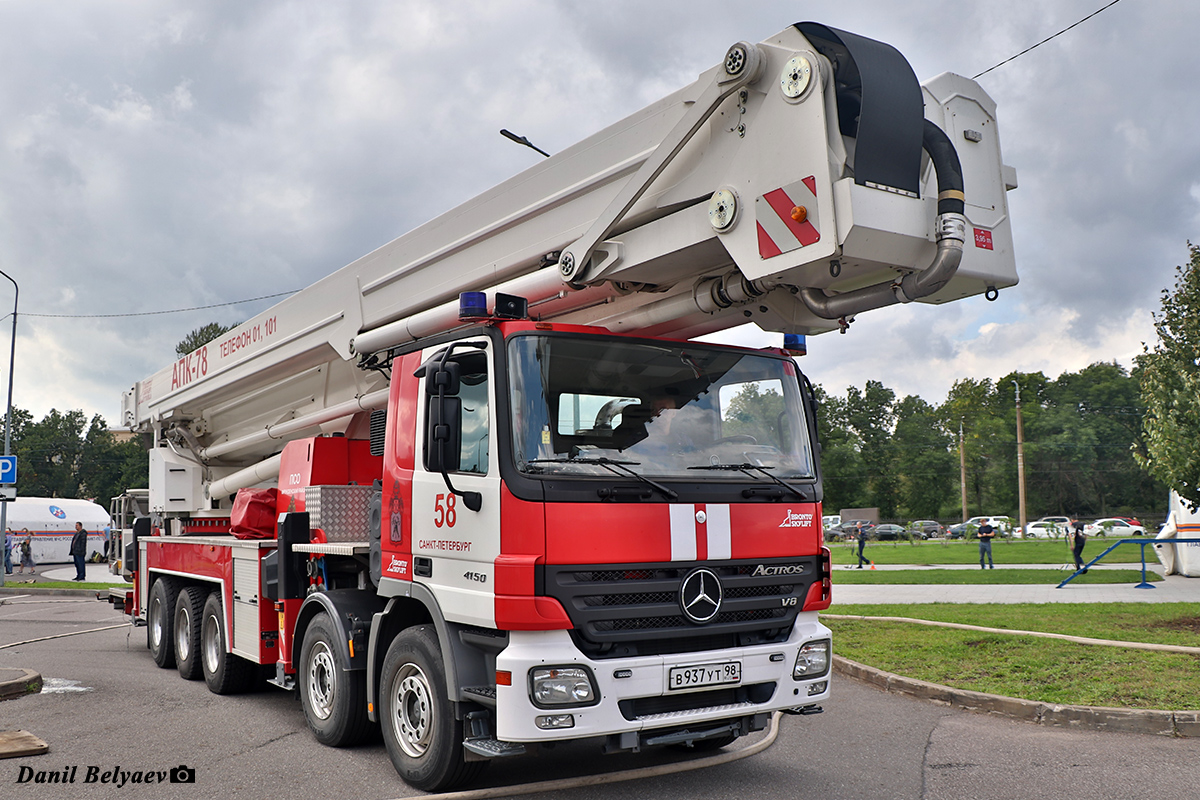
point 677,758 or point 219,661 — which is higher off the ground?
point 219,661

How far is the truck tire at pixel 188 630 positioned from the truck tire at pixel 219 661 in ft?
0.77

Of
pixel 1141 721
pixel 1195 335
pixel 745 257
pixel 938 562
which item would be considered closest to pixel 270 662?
pixel 745 257

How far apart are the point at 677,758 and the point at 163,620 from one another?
644 cm

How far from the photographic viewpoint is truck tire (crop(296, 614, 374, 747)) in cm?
Answer: 611

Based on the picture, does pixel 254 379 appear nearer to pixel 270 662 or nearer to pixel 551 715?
pixel 270 662

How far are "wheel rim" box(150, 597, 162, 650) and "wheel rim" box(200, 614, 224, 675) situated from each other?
1477 mm

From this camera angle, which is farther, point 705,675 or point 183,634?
point 183,634

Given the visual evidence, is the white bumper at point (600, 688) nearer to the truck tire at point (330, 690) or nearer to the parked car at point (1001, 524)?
the truck tire at point (330, 690)

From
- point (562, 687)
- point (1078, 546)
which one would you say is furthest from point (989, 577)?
point (562, 687)

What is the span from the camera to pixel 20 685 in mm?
8352

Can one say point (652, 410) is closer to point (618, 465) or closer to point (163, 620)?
point (618, 465)

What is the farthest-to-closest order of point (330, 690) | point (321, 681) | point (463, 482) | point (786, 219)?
point (321, 681)
point (330, 690)
point (463, 482)
point (786, 219)

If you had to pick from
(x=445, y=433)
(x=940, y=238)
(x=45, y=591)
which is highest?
(x=940, y=238)

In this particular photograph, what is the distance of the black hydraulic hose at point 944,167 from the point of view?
4812 millimetres
